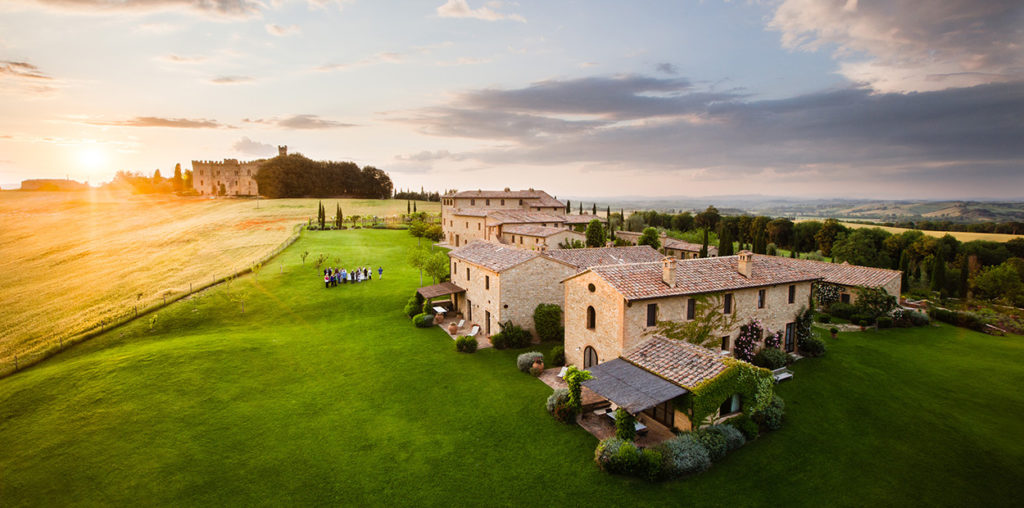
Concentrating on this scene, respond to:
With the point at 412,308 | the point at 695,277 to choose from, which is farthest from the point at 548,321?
the point at 412,308

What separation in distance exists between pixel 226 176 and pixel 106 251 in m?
76.2

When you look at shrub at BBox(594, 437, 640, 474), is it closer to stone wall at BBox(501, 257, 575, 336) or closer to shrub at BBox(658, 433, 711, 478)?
shrub at BBox(658, 433, 711, 478)

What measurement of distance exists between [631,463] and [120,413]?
73.5 feet

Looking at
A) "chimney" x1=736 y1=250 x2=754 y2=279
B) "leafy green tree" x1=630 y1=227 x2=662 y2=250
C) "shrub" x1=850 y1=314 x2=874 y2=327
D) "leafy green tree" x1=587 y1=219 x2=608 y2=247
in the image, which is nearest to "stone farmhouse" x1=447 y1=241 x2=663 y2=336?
"chimney" x1=736 y1=250 x2=754 y2=279

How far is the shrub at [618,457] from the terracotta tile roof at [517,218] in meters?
42.3

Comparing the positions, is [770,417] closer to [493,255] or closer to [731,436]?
[731,436]

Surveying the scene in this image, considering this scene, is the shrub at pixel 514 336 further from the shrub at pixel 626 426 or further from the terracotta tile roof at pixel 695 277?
the shrub at pixel 626 426

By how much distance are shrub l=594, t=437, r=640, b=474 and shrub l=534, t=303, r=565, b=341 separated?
13.2m

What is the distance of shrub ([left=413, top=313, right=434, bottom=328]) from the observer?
32.3 meters

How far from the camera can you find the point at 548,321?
29250mm

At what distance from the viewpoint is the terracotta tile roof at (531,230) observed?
169 feet

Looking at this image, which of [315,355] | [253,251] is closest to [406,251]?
[253,251]

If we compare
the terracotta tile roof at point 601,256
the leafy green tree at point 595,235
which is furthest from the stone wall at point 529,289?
the leafy green tree at point 595,235

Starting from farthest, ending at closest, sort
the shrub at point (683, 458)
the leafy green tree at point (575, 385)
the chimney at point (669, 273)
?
the chimney at point (669, 273), the leafy green tree at point (575, 385), the shrub at point (683, 458)
